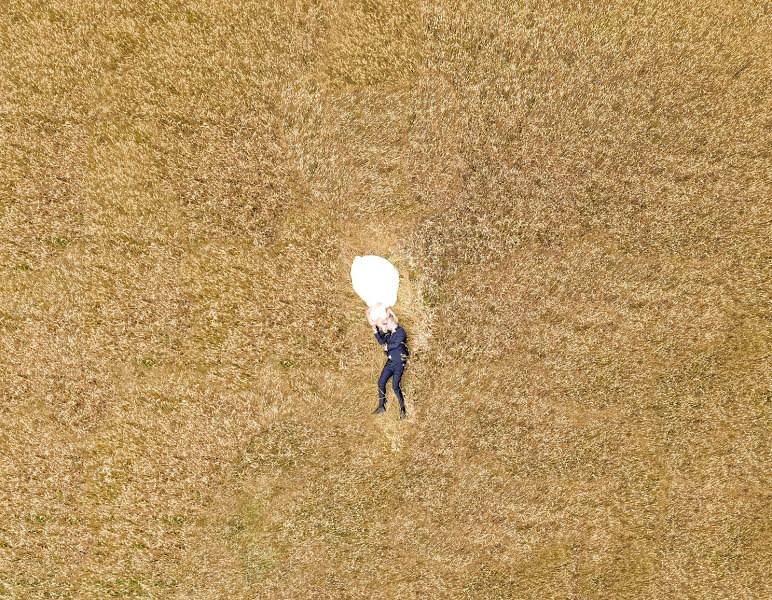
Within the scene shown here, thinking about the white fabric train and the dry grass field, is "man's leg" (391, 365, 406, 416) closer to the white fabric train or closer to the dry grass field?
the dry grass field

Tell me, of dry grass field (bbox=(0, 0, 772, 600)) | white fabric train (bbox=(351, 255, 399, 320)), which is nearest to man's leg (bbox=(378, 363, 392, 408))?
dry grass field (bbox=(0, 0, 772, 600))

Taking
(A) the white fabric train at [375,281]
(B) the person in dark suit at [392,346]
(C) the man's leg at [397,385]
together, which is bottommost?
(C) the man's leg at [397,385]

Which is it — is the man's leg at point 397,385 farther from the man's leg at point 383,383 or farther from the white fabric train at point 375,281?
the white fabric train at point 375,281

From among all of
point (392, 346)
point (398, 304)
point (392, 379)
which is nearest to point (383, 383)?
point (392, 379)

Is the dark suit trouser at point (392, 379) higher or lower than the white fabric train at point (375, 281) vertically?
lower

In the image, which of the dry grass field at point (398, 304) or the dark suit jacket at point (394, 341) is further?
the dry grass field at point (398, 304)

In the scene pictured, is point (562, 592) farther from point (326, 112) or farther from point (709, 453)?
point (326, 112)

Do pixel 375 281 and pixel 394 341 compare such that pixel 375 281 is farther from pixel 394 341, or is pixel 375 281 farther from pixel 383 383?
pixel 383 383

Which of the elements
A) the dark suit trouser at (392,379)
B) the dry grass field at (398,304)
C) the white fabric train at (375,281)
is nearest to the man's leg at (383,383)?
the dark suit trouser at (392,379)
